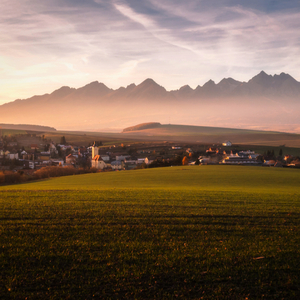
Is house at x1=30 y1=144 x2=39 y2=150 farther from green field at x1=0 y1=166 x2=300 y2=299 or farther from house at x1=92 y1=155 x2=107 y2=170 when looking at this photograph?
green field at x1=0 y1=166 x2=300 y2=299

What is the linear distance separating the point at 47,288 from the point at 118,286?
78.0 inches

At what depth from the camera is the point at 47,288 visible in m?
7.58

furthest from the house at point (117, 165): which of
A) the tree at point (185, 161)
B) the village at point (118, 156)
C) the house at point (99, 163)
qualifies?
the tree at point (185, 161)

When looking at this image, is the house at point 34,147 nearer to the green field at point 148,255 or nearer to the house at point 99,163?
the house at point 99,163

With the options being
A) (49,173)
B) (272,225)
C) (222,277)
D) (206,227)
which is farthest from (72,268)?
(49,173)

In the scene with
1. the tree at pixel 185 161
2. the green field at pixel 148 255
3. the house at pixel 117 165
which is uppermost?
the green field at pixel 148 255

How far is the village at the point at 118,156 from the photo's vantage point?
102 m

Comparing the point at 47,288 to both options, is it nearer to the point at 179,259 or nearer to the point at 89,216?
the point at 179,259

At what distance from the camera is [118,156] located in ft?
454

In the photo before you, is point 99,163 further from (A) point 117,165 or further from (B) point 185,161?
(B) point 185,161

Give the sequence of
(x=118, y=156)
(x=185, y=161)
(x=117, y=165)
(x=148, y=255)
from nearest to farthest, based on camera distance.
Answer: (x=148, y=255) < (x=185, y=161) < (x=117, y=165) < (x=118, y=156)

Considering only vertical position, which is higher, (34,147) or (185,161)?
(34,147)

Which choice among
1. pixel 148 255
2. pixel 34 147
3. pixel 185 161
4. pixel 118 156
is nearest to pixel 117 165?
pixel 118 156

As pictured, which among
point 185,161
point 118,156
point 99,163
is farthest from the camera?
point 118,156
